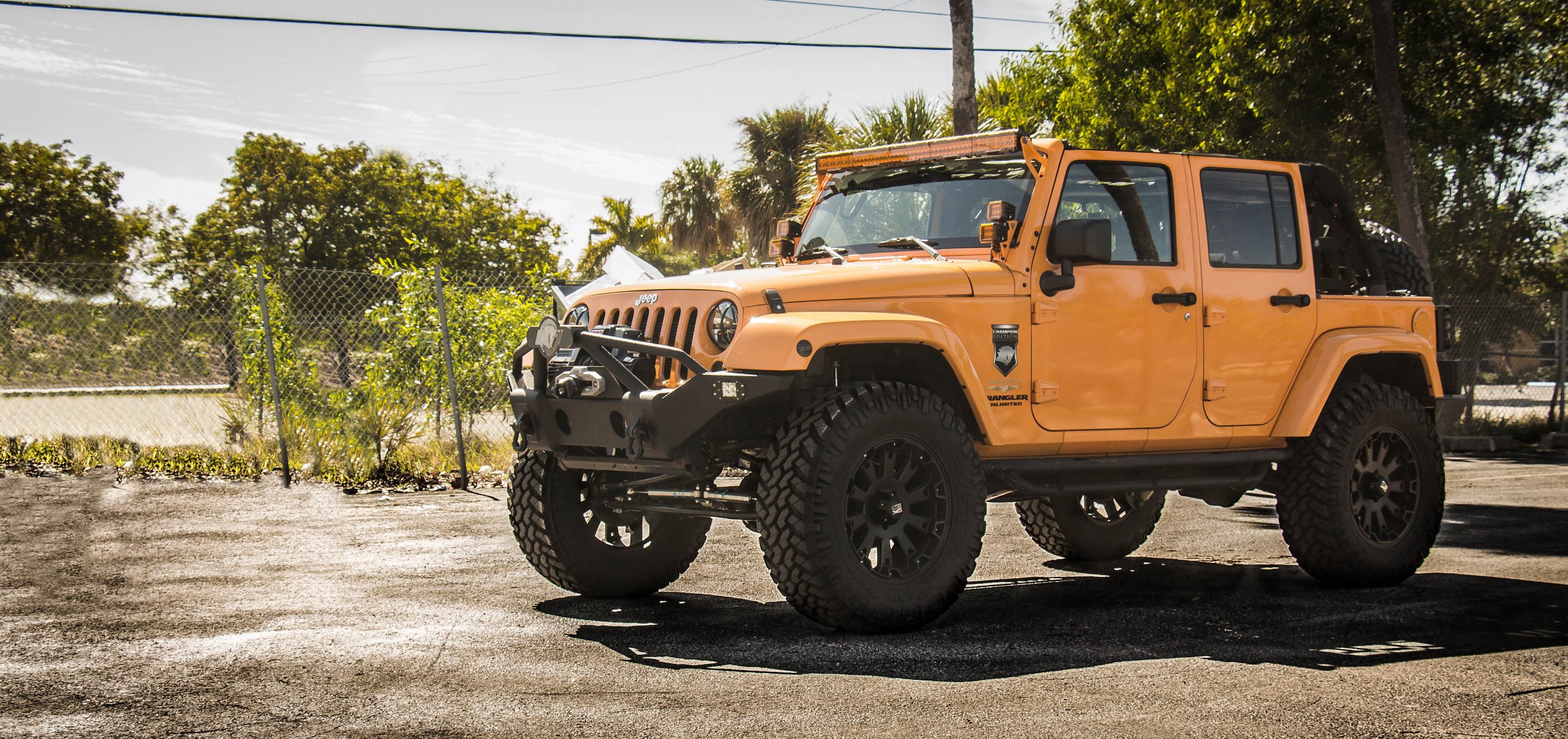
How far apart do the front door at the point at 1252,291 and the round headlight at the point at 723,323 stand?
2.63 metres

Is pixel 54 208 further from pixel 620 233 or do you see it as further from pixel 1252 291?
pixel 1252 291

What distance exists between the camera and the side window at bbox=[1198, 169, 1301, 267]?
6809 millimetres

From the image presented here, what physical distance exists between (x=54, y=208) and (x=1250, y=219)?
5112cm

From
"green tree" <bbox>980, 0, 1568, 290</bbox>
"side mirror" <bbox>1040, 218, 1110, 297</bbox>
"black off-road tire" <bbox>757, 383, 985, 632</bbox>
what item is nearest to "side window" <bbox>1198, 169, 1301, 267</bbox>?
"side mirror" <bbox>1040, 218, 1110, 297</bbox>

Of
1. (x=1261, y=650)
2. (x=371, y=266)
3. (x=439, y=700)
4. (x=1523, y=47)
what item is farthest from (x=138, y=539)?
(x=371, y=266)

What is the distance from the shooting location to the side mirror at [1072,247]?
5.94m

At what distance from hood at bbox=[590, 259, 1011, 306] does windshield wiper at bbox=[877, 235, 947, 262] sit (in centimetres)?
15

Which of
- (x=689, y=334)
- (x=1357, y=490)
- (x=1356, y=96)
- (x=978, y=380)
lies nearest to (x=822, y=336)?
(x=689, y=334)

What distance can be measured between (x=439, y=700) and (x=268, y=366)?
868cm

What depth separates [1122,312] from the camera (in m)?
6.32

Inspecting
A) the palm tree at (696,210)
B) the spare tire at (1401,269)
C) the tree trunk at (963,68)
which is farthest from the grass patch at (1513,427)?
the palm tree at (696,210)

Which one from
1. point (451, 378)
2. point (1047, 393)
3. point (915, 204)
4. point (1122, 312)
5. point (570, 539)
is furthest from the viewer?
point (451, 378)

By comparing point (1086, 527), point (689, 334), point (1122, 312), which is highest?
point (1122, 312)

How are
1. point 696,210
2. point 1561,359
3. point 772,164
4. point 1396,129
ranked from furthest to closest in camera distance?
point 696,210 → point 772,164 → point 1561,359 → point 1396,129
